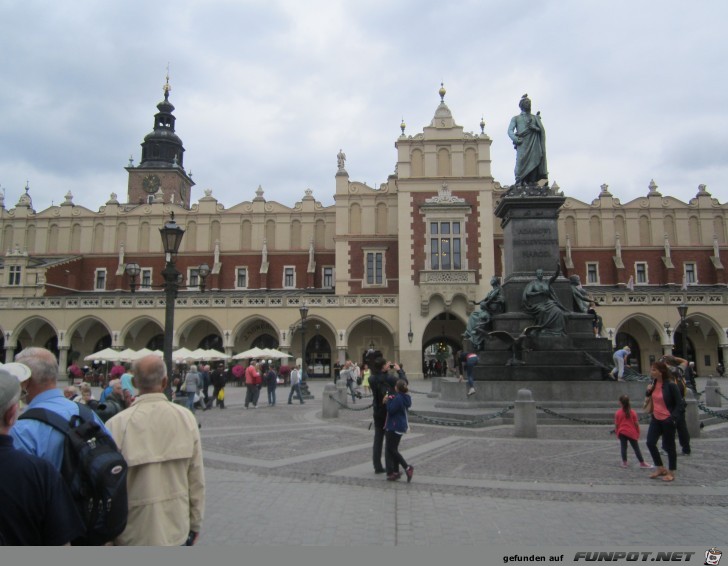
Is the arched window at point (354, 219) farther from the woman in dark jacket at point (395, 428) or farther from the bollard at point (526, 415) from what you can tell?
the woman in dark jacket at point (395, 428)

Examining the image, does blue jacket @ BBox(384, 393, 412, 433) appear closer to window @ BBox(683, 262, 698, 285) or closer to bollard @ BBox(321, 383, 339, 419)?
bollard @ BBox(321, 383, 339, 419)

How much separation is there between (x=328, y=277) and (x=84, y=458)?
40.7 m

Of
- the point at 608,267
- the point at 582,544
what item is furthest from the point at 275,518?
the point at 608,267

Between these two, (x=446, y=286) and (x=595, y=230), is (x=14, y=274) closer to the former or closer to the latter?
(x=446, y=286)

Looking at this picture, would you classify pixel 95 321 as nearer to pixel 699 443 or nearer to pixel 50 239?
pixel 50 239

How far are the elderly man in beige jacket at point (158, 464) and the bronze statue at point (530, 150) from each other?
1421 centimetres

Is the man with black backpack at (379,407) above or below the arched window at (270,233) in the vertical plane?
below

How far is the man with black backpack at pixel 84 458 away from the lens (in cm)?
283

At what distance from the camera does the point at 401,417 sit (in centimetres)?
773

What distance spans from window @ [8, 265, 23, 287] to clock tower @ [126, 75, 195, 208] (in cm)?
2119

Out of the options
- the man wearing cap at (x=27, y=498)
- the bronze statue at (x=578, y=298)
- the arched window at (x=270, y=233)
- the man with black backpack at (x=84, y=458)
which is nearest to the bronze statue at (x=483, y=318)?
the bronze statue at (x=578, y=298)

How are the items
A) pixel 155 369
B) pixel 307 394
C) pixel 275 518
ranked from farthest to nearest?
1. pixel 307 394
2. pixel 275 518
3. pixel 155 369

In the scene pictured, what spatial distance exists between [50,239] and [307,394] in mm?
32098

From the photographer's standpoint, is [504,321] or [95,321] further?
[95,321]
